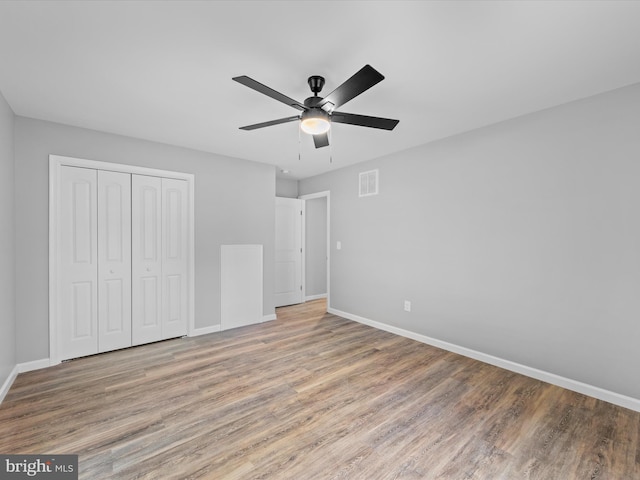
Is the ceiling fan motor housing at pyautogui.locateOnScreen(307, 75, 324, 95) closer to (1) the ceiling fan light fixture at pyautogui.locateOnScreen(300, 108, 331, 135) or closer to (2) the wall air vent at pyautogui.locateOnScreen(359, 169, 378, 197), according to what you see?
(1) the ceiling fan light fixture at pyautogui.locateOnScreen(300, 108, 331, 135)

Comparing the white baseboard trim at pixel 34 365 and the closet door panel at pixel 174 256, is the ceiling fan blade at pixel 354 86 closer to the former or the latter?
the closet door panel at pixel 174 256

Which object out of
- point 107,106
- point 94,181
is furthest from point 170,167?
point 107,106

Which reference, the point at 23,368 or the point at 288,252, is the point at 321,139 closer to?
the point at 288,252

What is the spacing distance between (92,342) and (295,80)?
3.57 m

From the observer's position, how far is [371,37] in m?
1.74

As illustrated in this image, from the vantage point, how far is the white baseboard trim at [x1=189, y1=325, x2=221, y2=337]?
388 centimetres

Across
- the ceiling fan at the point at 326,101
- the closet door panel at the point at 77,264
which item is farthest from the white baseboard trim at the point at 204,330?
the ceiling fan at the point at 326,101

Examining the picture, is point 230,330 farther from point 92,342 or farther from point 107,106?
point 107,106

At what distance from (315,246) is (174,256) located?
302 cm

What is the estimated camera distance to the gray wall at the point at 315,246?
6.03m

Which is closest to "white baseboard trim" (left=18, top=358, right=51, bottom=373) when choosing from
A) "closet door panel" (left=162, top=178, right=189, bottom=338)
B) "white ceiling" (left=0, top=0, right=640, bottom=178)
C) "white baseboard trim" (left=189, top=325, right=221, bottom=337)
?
"closet door panel" (left=162, top=178, right=189, bottom=338)

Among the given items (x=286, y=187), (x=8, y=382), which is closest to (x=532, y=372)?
(x=286, y=187)

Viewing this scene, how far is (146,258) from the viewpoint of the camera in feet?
11.6

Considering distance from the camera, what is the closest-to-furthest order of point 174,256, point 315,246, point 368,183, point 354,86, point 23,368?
point 354,86, point 23,368, point 174,256, point 368,183, point 315,246
